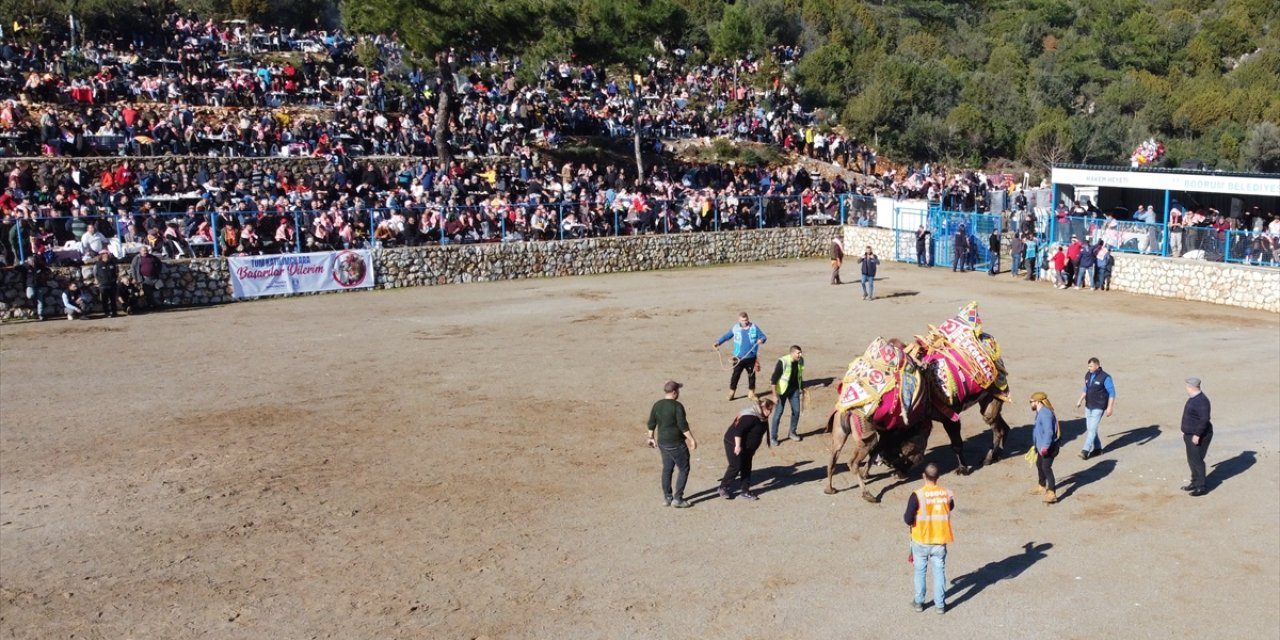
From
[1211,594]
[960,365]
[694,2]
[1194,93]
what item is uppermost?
[694,2]

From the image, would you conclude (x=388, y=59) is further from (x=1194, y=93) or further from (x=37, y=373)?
(x=1194, y=93)

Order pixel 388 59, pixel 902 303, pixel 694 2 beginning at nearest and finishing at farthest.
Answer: pixel 902 303 < pixel 388 59 < pixel 694 2

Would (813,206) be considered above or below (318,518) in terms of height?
above

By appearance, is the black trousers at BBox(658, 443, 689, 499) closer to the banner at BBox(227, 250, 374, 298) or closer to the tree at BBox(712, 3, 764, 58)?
the banner at BBox(227, 250, 374, 298)

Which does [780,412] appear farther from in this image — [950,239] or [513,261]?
[950,239]

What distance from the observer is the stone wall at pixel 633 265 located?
2488cm

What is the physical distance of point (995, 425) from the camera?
13953 millimetres

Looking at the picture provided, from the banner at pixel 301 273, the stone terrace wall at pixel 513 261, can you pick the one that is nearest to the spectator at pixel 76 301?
the stone terrace wall at pixel 513 261

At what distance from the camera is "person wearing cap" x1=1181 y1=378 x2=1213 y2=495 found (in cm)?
1261

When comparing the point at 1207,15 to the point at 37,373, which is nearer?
the point at 37,373

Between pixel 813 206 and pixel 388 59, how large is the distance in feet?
59.7

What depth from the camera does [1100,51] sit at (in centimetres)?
7319

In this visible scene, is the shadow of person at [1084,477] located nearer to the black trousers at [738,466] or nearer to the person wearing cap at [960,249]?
the black trousers at [738,466]

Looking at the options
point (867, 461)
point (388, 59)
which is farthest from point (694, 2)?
point (867, 461)
